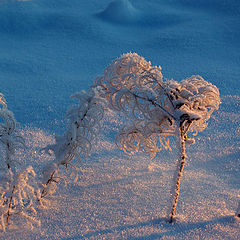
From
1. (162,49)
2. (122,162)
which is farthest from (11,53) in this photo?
(122,162)

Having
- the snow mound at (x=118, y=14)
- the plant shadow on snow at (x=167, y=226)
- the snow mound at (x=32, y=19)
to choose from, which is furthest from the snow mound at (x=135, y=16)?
the plant shadow on snow at (x=167, y=226)

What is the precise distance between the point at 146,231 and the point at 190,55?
6.71 meters

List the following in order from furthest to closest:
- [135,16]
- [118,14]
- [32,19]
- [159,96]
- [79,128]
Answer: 1. [135,16]
2. [118,14]
3. [32,19]
4. [79,128]
5. [159,96]

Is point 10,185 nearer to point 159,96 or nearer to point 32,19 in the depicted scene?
point 159,96

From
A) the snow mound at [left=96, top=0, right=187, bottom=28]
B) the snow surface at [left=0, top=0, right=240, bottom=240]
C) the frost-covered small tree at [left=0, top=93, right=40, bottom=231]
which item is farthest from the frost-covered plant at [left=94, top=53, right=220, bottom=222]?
the snow mound at [left=96, top=0, right=187, bottom=28]

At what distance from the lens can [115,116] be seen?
584 centimetres

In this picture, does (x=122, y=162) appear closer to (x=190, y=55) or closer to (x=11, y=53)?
(x=190, y=55)

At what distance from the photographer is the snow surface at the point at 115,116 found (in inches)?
119

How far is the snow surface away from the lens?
3.02m

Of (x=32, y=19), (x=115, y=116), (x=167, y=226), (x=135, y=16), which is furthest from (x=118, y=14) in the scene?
(x=167, y=226)

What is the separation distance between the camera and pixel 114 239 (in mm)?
2770

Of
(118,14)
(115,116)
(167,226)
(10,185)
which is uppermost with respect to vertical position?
(118,14)

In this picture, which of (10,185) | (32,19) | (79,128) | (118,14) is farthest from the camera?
(118,14)

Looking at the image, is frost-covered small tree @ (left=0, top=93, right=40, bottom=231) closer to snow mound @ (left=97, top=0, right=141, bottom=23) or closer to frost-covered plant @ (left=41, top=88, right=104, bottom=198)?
frost-covered plant @ (left=41, top=88, right=104, bottom=198)
